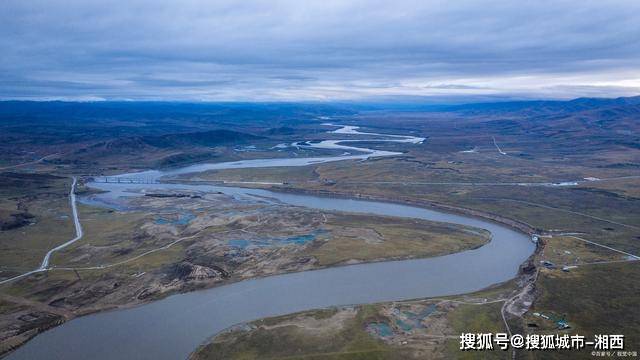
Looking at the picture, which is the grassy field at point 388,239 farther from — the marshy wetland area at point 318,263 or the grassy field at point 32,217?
the grassy field at point 32,217

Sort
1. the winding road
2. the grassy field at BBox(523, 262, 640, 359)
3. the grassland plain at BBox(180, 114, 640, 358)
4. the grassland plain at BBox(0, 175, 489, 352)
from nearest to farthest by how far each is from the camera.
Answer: the grassy field at BBox(523, 262, 640, 359), the grassland plain at BBox(180, 114, 640, 358), the grassland plain at BBox(0, 175, 489, 352), the winding road

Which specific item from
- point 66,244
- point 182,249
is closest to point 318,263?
point 182,249

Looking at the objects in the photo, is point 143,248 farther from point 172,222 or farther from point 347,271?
point 347,271

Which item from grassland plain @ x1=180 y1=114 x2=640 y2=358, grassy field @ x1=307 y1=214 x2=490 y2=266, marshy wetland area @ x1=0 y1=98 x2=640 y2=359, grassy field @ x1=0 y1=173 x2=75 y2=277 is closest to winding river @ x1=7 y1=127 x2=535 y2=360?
marshy wetland area @ x1=0 y1=98 x2=640 y2=359

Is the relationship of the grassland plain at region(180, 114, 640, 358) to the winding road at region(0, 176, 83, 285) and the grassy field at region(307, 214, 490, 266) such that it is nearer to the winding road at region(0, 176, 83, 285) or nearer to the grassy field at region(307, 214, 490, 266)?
the grassy field at region(307, 214, 490, 266)

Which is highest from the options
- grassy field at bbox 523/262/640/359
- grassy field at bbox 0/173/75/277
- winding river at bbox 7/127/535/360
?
grassy field at bbox 0/173/75/277

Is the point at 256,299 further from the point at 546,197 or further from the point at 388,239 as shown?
the point at 546,197
